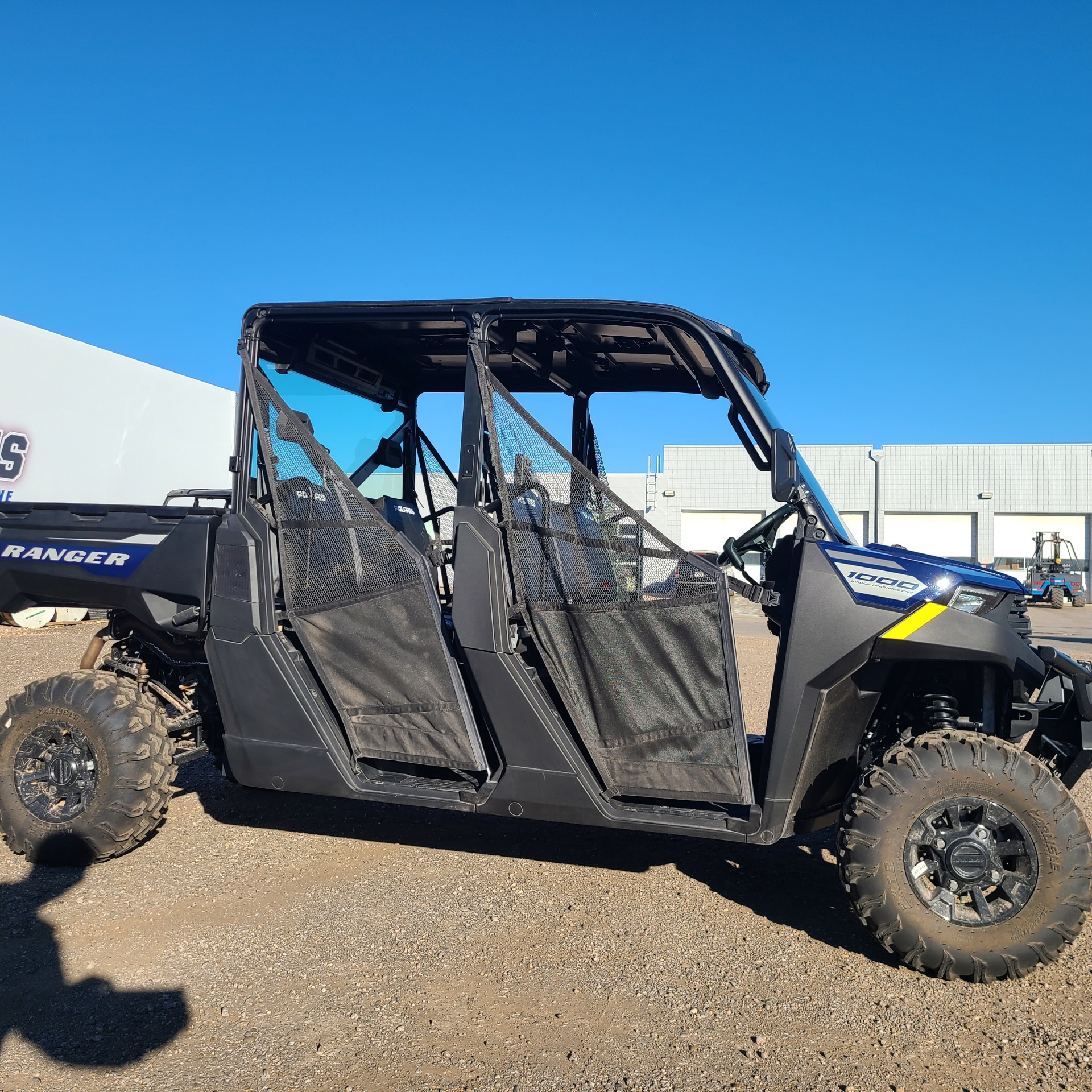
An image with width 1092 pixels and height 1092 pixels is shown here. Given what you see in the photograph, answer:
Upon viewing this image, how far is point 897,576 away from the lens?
3.41 metres

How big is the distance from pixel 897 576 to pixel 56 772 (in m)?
4.02

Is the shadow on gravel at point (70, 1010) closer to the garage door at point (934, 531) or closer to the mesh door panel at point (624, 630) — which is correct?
the mesh door panel at point (624, 630)

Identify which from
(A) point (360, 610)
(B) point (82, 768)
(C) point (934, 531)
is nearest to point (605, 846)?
(A) point (360, 610)

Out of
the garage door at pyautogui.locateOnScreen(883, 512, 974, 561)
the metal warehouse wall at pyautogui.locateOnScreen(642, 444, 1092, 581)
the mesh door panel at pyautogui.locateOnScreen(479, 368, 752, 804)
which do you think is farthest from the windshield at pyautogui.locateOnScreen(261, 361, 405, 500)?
the garage door at pyautogui.locateOnScreen(883, 512, 974, 561)

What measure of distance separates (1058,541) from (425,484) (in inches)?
1299

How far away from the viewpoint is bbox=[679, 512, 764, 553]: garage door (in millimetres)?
35844

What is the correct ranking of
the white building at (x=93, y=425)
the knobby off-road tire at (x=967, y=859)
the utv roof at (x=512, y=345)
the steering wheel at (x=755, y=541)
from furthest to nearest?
1. the white building at (x=93, y=425)
2. the utv roof at (x=512, y=345)
3. the steering wheel at (x=755, y=541)
4. the knobby off-road tire at (x=967, y=859)

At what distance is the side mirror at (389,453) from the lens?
5.27 metres

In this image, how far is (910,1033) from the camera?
9.72 feet

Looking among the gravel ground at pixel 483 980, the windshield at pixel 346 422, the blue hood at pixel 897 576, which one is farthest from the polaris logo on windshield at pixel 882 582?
the windshield at pixel 346 422

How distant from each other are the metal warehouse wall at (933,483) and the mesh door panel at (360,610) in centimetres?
3174

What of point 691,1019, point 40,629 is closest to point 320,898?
point 691,1019

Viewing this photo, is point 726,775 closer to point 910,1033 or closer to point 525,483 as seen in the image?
point 910,1033

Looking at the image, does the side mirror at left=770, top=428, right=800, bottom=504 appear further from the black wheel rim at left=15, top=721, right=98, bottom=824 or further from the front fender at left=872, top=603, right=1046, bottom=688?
the black wheel rim at left=15, top=721, right=98, bottom=824
